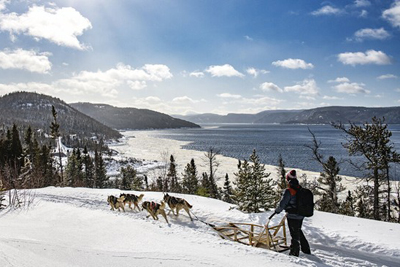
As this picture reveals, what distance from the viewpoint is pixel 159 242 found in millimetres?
6406

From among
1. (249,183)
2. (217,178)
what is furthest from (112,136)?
(249,183)

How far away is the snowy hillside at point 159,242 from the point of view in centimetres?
479

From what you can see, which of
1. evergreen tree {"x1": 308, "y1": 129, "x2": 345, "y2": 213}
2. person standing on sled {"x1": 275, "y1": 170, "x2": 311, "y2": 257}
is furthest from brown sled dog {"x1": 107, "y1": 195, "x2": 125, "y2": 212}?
evergreen tree {"x1": 308, "y1": 129, "x2": 345, "y2": 213}

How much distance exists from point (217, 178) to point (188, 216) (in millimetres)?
39493

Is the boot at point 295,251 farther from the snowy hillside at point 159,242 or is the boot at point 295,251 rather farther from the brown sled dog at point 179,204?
the brown sled dog at point 179,204

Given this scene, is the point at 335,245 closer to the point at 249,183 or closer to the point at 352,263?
the point at 352,263

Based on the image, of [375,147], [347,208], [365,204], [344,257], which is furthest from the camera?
[365,204]

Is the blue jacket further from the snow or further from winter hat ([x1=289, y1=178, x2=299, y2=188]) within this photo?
the snow

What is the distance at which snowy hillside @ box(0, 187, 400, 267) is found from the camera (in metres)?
4.79

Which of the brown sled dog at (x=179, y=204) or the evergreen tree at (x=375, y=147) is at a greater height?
the evergreen tree at (x=375, y=147)

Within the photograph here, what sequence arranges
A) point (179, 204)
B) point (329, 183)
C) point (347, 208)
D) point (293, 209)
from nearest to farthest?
1. point (293, 209)
2. point (179, 204)
3. point (347, 208)
4. point (329, 183)

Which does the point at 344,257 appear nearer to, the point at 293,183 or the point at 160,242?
the point at 293,183

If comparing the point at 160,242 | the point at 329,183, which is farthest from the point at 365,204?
the point at 160,242

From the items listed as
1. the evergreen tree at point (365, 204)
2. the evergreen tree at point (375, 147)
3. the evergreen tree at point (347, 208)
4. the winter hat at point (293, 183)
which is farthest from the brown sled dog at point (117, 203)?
the evergreen tree at point (347, 208)
